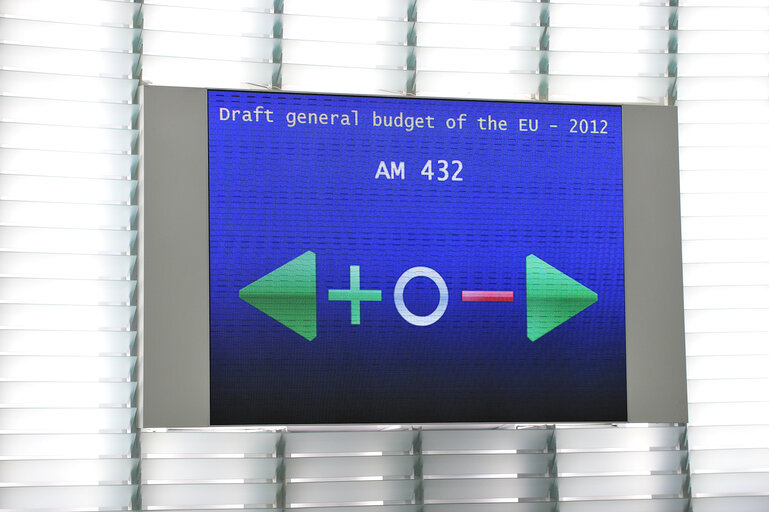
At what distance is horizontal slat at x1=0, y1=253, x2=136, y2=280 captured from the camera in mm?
3055

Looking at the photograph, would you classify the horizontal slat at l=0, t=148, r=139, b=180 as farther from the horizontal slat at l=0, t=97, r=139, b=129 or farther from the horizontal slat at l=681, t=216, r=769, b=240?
the horizontal slat at l=681, t=216, r=769, b=240

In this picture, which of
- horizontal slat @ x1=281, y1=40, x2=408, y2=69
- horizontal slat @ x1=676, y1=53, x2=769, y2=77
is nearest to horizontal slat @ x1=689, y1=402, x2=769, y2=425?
horizontal slat @ x1=676, y1=53, x2=769, y2=77

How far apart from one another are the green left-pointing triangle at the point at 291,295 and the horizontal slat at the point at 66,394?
1.91ft

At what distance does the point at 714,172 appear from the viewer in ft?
11.3

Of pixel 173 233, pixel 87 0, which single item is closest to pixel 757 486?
pixel 173 233

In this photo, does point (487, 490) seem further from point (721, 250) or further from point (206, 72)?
point (206, 72)

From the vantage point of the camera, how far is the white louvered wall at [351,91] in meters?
3.06

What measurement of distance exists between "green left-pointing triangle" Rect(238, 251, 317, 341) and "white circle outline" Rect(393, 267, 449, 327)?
263 mm

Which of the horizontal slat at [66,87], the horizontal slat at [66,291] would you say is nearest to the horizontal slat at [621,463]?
the horizontal slat at [66,291]

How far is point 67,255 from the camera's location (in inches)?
122

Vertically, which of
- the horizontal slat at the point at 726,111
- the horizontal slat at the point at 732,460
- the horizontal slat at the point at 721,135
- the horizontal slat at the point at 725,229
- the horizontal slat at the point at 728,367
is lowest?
the horizontal slat at the point at 732,460

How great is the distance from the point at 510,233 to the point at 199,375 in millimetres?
1057

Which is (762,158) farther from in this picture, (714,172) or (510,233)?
(510,233)

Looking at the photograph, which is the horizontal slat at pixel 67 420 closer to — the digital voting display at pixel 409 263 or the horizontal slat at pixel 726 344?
the digital voting display at pixel 409 263
